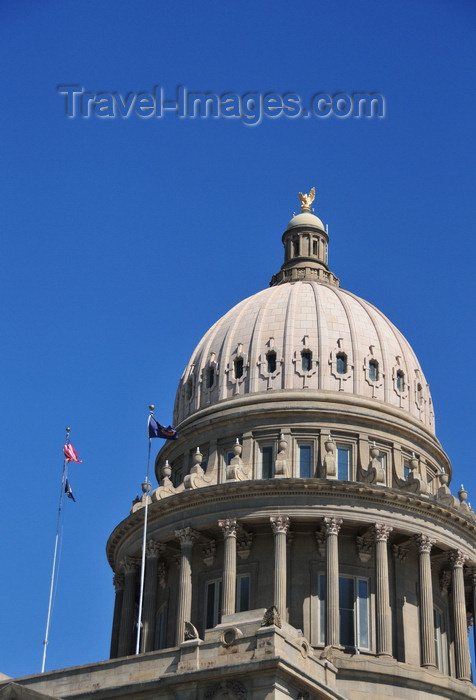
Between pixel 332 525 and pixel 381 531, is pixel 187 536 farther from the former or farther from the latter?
pixel 381 531

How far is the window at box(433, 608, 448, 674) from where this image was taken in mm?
74500

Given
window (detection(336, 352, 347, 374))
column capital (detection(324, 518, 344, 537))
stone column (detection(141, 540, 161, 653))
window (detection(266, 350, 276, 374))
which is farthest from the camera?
window (detection(266, 350, 276, 374))

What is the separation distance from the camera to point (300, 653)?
55750 millimetres

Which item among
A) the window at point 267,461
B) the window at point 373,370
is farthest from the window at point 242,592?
the window at point 373,370

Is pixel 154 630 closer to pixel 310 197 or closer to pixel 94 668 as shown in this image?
pixel 94 668

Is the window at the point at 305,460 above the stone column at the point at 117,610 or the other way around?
above

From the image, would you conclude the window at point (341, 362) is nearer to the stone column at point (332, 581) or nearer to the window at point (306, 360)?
the window at point (306, 360)

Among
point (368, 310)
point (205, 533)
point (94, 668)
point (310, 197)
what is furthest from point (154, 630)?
point (310, 197)

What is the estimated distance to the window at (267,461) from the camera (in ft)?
251

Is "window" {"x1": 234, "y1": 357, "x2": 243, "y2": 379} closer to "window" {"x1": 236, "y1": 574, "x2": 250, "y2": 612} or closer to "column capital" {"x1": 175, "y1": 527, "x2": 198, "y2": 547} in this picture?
"column capital" {"x1": 175, "y1": 527, "x2": 198, "y2": 547}

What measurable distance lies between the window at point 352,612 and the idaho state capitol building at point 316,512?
7 centimetres

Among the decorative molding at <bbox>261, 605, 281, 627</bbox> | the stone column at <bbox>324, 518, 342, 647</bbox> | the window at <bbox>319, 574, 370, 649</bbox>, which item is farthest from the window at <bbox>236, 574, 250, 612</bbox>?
the decorative molding at <bbox>261, 605, 281, 627</bbox>

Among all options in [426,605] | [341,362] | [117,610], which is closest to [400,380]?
[341,362]

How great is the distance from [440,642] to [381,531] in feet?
24.6
